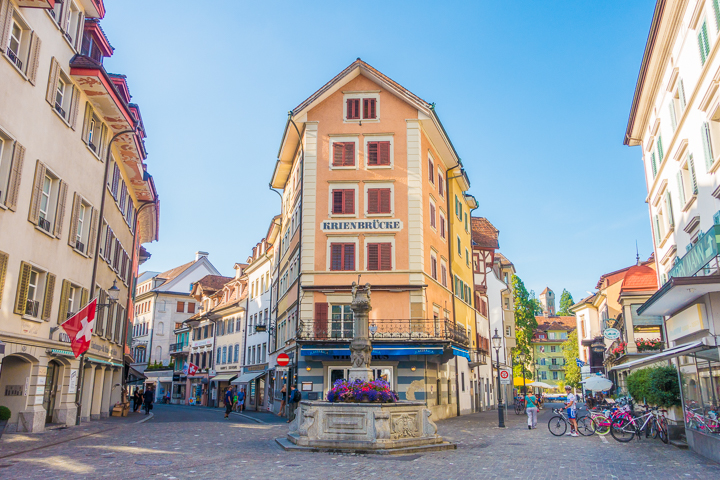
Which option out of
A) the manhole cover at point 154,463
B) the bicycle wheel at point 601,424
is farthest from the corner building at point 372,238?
the manhole cover at point 154,463

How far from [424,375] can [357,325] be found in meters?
11.6

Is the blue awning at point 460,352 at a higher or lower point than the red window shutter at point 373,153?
lower

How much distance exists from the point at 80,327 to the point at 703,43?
21.4 metres

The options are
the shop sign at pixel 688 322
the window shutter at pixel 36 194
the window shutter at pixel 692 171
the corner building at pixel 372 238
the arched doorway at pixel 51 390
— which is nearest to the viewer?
the shop sign at pixel 688 322

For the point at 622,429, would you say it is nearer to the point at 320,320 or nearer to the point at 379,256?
the point at 379,256

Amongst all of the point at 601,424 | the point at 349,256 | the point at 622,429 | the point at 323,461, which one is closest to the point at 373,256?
the point at 349,256

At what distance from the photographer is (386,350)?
2883cm

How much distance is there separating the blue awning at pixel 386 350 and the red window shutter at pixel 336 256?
426cm

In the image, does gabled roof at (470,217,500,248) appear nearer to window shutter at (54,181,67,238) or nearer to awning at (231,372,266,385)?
awning at (231,372,266,385)

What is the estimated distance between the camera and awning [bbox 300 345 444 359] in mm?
28656

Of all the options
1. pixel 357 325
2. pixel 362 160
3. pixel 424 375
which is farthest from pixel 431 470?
pixel 362 160

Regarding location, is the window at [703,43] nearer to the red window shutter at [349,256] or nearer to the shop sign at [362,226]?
the shop sign at [362,226]

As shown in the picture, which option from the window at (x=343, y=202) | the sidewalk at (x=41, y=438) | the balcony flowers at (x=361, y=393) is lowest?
the sidewalk at (x=41, y=438)

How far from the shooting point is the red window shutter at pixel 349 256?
30812mm
